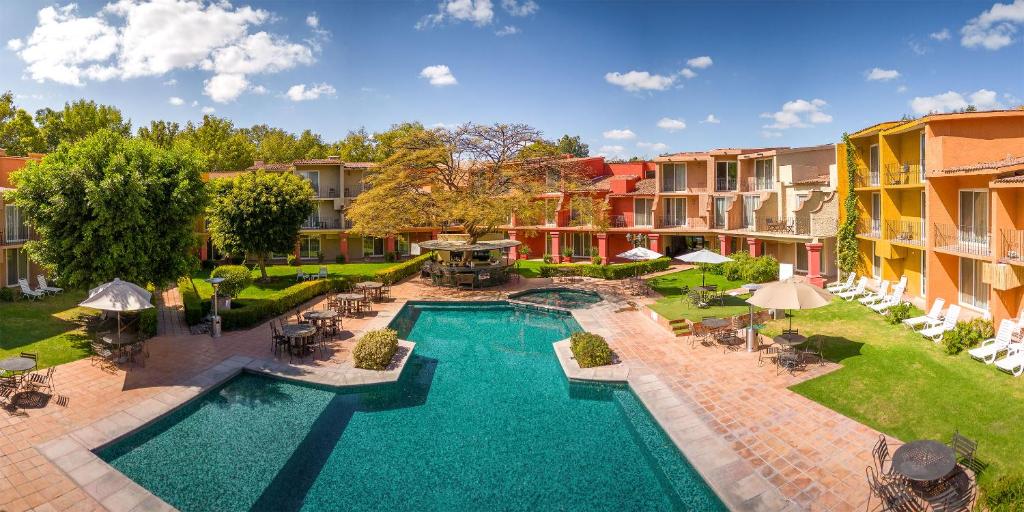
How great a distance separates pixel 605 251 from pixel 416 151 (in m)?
16.6

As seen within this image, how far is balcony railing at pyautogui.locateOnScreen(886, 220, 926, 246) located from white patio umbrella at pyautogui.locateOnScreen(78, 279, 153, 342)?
27.2 metres

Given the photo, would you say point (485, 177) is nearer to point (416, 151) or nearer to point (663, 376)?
point (416, 151)

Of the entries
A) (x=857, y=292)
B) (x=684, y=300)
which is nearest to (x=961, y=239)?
(x=857, y=292)

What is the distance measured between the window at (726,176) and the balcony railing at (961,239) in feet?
58.0

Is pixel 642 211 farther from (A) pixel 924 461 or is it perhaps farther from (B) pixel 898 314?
(A) pixel 924 461

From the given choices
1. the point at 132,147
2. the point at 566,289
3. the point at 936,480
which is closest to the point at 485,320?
the point at 566,289

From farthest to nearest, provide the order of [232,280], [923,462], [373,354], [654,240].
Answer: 1. [654,240]
2. [232,280]
3. [373,354]
4. [923,462]

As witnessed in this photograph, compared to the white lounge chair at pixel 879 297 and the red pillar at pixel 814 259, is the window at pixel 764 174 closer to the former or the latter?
the red pillar at pixel 814 259

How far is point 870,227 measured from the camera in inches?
1013

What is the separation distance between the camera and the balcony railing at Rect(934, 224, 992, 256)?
58.4ft

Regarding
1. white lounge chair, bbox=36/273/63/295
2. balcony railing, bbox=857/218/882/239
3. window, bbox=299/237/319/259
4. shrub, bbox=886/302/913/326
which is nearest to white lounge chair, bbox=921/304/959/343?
shrub, bbox=886/302/913/326

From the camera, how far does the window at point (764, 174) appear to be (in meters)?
34.2

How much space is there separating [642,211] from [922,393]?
91.4 feet

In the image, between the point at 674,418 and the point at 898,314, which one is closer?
the point at 674,418
